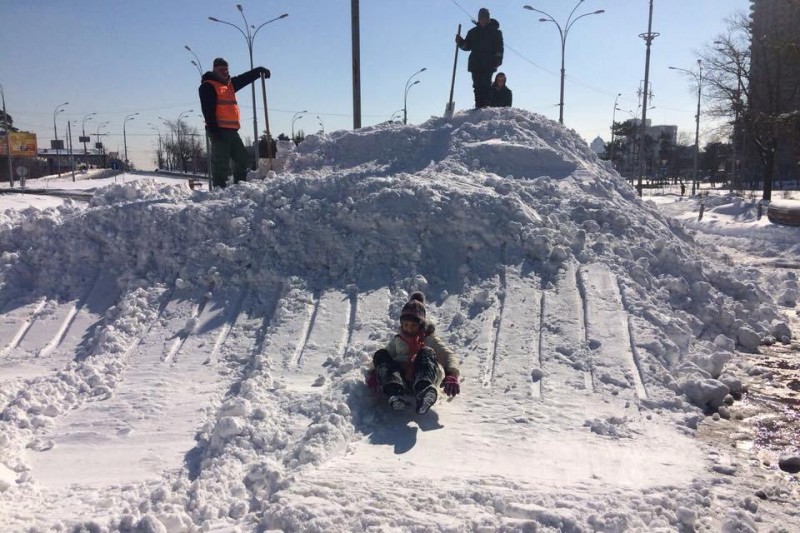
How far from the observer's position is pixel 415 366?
438cm

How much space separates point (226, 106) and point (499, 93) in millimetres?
4863

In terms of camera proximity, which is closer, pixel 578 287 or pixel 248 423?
pixel 248 423

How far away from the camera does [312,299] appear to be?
19.0ft

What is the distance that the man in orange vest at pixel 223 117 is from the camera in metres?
7.94

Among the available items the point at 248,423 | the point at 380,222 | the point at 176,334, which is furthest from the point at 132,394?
the point at 380,222

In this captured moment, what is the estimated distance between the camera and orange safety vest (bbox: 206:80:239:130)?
26.1 feet

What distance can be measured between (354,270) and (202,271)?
1.59 metres

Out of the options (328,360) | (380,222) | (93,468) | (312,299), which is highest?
(380,222)

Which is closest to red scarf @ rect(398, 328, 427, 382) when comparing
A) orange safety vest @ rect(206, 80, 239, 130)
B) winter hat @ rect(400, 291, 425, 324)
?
winter hat @ rect(400, 291, 425, 324)

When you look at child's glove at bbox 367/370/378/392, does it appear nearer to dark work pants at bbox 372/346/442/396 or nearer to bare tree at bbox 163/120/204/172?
dark work pants at bbox 372/346/442/396

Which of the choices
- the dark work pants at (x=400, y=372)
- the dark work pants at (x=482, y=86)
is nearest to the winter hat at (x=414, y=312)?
the dark work pants at (x=400, y=372)

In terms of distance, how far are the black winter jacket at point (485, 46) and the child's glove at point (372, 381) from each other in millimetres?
7022

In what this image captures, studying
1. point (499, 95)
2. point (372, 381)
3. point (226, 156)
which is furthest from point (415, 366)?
point (499, 95)

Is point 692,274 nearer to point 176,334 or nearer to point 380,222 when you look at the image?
point 380,222
